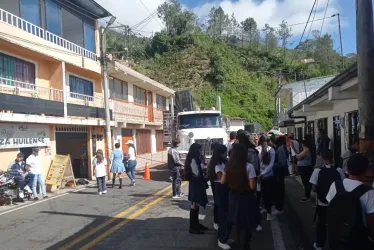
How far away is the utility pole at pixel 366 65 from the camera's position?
17.4ft

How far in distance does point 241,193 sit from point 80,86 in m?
15.4

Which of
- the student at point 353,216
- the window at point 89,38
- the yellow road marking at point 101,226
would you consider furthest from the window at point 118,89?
the student at point 353,216

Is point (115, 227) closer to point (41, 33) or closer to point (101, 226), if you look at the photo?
point (101, 226)

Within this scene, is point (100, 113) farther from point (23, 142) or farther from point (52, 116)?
point (23, 142)

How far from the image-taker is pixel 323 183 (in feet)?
17.7

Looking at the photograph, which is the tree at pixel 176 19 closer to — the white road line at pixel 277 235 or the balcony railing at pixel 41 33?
the balcony railing at pixel 41 33

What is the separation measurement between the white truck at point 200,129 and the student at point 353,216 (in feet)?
44.2

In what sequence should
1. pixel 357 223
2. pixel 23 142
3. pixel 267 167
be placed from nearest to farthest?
pixel 357 223 < pixel 267 167 < pixel 23 142

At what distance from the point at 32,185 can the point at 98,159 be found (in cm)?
218

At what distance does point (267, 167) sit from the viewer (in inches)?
320

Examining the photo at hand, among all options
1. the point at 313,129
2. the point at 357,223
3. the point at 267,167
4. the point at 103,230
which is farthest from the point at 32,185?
the point at 313,129

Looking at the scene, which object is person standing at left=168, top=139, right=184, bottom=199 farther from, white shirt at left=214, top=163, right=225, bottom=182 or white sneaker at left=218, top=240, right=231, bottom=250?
white sneaker at left=218, top=240, right=231, bottom=250

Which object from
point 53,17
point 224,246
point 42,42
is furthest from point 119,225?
point 53,17

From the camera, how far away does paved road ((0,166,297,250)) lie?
255 inches
